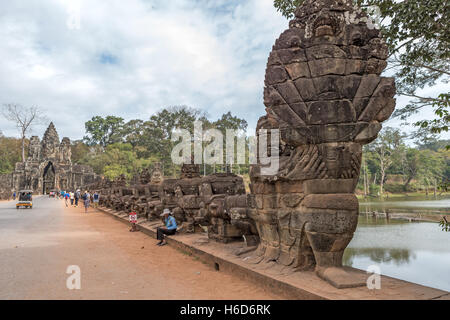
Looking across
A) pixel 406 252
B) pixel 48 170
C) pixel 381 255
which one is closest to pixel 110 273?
pixel 381 255

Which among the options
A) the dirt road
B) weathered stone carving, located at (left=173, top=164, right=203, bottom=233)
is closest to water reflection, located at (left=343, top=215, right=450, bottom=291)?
weathered stone carving, located at (left=173, top=164, right=203, bottom=233)

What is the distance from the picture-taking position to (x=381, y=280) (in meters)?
3.87

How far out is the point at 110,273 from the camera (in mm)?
5387

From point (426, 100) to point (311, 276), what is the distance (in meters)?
6.41

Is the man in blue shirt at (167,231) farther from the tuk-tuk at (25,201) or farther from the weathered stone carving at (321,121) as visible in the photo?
the tuk-tuk at (25,201)

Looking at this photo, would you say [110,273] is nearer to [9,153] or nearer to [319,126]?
[319,126]

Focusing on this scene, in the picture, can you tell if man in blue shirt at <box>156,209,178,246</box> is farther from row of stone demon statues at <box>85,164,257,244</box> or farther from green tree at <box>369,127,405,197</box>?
green tree at <box>369,127,405,197</box>

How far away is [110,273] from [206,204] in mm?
2534

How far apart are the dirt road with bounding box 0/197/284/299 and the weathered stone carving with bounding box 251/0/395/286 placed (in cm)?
86

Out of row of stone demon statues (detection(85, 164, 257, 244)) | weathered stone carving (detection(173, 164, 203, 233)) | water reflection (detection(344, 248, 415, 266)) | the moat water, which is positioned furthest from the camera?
water reflection (detection(344, 248, 415, 266))

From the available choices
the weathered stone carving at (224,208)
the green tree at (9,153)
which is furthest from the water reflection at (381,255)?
the green tree at (9,153)

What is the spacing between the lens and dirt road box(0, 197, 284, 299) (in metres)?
4.28

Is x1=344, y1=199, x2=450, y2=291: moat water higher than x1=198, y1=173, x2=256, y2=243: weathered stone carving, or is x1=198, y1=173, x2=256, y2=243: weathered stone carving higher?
x1=198, y1=173, x2=256, y2=243: weathered stone carving

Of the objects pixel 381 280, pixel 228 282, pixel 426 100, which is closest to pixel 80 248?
pixel 228 282
